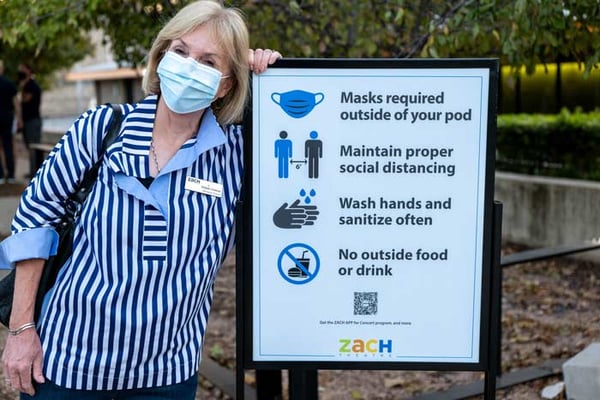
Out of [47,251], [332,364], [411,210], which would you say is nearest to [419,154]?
[411,210]

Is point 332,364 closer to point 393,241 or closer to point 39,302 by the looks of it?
point 393,241

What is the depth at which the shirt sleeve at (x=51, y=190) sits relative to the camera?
2242 millimetres

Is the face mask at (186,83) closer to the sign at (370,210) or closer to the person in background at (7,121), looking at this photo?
the sign at (370,210)

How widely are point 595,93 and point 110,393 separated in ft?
37.2

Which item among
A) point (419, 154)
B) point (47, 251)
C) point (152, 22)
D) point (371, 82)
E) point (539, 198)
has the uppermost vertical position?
point (152, 22)

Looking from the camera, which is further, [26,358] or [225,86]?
[225,86]

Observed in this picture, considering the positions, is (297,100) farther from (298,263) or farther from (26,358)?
(26,358)

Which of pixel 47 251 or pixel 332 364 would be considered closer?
pixel 47 251

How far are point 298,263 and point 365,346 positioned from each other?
37cm

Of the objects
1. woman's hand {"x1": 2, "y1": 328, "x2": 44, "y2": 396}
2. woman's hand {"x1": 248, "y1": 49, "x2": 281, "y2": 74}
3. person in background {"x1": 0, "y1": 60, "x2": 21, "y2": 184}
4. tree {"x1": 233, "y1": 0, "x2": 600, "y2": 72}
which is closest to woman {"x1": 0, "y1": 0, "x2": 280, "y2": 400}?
woman's hand {"x1": 2, "y1": 328, "x2": 44, "y2": 396}

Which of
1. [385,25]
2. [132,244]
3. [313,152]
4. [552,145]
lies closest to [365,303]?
[313,152]

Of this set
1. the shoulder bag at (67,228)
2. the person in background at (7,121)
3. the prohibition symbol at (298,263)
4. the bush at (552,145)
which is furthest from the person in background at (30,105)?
the shoulder bag at (67,228)

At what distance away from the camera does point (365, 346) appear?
2.88 m

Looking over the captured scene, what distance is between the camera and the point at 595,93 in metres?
12.3
